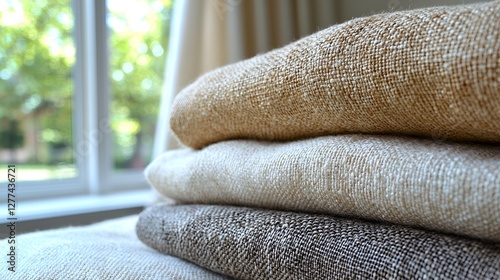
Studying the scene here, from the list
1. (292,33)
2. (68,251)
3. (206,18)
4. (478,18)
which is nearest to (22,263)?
(68,251)

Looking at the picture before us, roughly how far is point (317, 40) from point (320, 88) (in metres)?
0.05

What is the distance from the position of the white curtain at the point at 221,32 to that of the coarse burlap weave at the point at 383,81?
529 millimetres

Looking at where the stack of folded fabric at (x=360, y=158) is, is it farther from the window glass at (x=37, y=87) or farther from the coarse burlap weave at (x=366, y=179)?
the window glass at (x=37, y=87)

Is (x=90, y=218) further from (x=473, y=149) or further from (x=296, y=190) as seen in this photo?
(x=473, y=149)

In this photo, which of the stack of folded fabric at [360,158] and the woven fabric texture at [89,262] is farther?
the woven fabric texture at [89,262]

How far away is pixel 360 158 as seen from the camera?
1.19 ft

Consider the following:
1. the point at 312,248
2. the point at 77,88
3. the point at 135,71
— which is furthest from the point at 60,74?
the point at 312,248

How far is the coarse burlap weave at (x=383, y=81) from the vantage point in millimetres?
297

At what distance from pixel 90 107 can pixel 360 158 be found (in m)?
0.90

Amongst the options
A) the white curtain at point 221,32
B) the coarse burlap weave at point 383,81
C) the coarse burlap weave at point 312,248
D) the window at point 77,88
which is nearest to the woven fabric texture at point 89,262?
the coarse burlap weave at point 312,248

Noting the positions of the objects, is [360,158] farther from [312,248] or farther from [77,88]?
[77,88]

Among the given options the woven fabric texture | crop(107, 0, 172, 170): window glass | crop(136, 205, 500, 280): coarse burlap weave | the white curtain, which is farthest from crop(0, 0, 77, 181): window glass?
crop(136, 205, 500, 280): coarse burlap weave

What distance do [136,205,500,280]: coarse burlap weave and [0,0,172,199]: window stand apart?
2.24 ft

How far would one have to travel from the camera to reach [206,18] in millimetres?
1025
